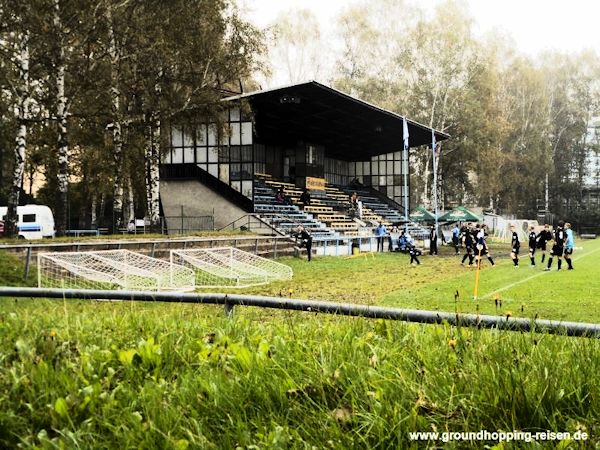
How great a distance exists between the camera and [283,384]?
3309 millimetres

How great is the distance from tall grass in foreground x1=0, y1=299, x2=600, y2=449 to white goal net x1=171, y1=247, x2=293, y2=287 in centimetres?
1200

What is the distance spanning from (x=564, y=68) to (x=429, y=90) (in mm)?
24863

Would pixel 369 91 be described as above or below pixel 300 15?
below

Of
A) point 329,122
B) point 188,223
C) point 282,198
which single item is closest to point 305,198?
point 282,198

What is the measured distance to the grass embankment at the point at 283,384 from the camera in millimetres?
2826

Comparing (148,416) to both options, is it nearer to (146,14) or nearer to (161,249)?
(161,249)

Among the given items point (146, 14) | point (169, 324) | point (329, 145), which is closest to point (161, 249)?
point (146, 14)

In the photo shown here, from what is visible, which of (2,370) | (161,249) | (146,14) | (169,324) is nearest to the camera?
(2,370)

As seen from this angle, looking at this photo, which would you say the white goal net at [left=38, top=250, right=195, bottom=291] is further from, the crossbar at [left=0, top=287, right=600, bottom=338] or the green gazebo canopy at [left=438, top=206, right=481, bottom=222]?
the green gazebo canopy at [left=438, top=206, right=481, bottom=222]

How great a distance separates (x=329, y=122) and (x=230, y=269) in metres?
25.2

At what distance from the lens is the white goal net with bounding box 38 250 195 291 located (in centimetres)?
1347

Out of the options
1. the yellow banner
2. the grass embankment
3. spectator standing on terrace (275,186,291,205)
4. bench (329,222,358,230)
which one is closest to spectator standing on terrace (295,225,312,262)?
bench (329,222,358,230)

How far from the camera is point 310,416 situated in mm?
3021

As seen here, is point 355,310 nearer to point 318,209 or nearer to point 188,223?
point 188,223
